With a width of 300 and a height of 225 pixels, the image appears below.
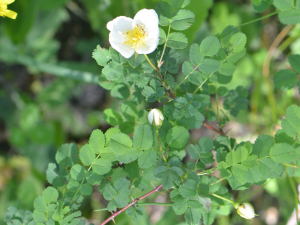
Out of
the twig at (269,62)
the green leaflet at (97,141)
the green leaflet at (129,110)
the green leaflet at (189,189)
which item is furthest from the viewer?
the twig at (269,62)

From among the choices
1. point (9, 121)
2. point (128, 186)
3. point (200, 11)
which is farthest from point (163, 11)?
point (9, 121)

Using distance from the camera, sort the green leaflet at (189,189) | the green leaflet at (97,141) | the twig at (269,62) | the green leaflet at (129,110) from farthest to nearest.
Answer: the twig at (269,62) < the green leaflet at (129,110) < the green leaflet at (97,141) < the green leaflet at (189,189)

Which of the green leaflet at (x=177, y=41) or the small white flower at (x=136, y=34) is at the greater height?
the small white flower at (x=136, y=34)

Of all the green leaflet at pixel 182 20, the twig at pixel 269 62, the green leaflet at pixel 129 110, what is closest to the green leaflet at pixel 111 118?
the green leaflet at pixel 129 110

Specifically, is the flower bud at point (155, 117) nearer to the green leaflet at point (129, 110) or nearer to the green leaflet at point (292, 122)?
the green leaflet at point (129, 110)

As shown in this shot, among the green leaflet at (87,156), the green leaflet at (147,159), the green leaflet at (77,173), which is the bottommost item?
the green leaflet at (77,173)

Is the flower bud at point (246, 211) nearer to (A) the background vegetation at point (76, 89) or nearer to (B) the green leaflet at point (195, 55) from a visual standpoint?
(B) the green leaflet at point (195, 55)

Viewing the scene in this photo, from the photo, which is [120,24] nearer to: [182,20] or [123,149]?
[182,20]

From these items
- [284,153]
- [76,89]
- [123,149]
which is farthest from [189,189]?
[76,89]

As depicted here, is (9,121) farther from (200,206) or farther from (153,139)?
(200,206)

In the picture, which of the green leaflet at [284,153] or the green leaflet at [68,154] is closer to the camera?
the green leaflet at [284,153]
